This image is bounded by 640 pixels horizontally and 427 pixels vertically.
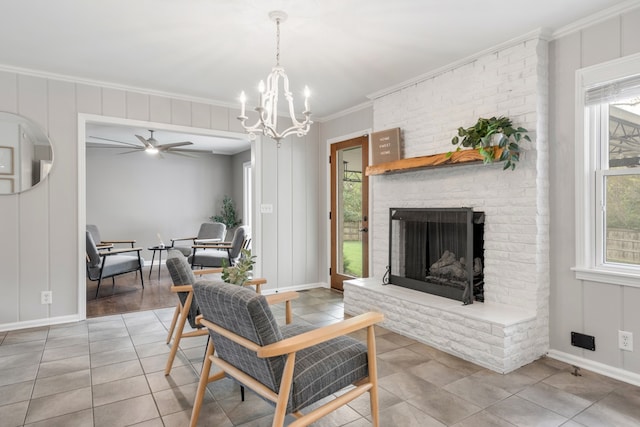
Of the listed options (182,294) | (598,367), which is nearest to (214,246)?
(182,294)

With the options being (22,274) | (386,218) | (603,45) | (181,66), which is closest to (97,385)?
(22,274)

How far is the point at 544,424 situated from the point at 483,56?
2.75 metres

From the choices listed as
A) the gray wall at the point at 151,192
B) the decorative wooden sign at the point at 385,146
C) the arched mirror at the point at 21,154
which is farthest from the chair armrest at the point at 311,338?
the gray wall at the point at 151,192

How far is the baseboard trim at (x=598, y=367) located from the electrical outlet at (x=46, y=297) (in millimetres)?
4551

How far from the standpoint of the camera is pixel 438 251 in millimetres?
3555

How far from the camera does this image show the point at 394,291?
362cm

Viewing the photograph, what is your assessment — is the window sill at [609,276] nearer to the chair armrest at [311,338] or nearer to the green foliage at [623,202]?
the green foliage at [623,202]

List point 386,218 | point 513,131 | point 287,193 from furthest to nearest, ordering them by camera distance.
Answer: point 287,193 < point 386,218 < point 513,131

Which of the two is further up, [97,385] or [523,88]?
[523,88]

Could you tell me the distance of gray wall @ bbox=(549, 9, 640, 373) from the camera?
2.48m

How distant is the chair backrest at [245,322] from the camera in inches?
61.6

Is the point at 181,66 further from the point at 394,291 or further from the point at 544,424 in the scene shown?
the point at 544,424

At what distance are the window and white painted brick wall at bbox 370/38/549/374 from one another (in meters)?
0.25

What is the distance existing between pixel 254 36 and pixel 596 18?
7.99ft
